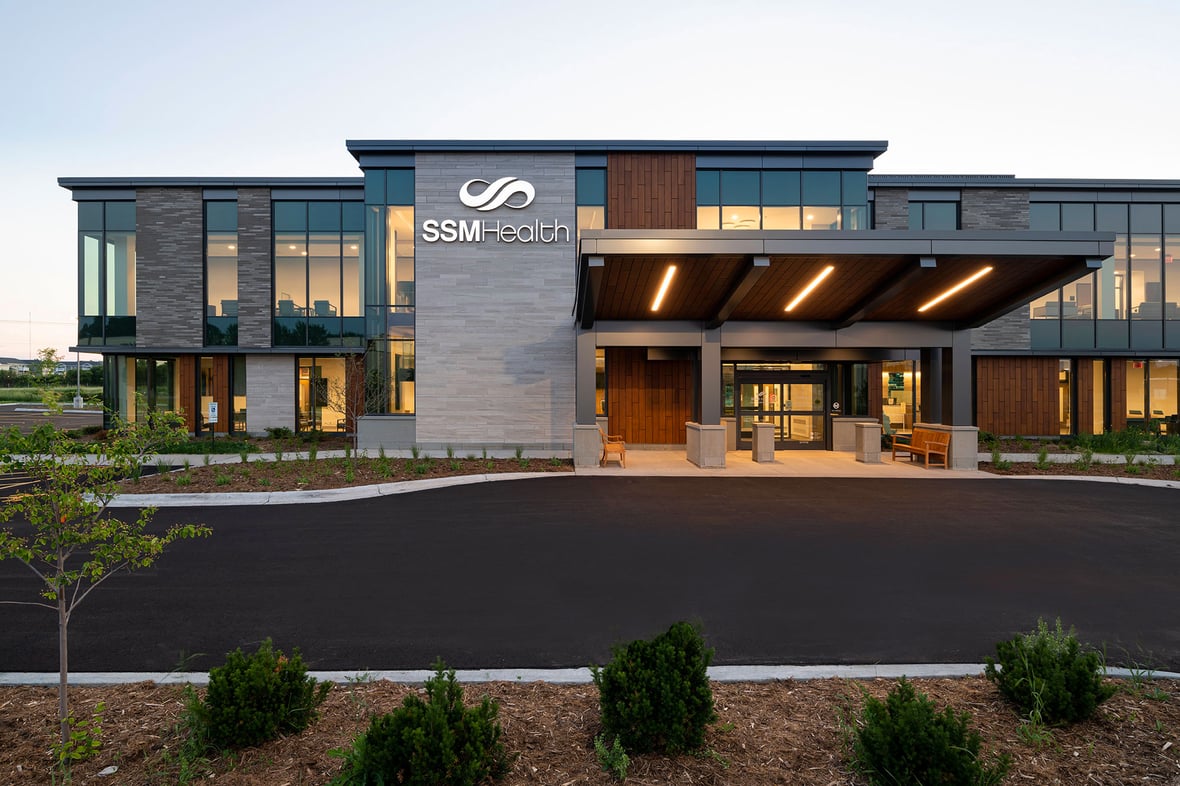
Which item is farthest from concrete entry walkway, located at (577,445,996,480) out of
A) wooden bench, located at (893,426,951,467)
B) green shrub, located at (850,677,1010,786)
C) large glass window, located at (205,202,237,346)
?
large glass window, located at (205,202,237,346)

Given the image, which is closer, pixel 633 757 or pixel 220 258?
pixel 633 757

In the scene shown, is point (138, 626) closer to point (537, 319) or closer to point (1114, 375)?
point (537, 319)

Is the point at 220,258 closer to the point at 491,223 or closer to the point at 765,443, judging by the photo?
the point at 491,223

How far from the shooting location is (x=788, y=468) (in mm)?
15289

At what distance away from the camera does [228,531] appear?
342 inches

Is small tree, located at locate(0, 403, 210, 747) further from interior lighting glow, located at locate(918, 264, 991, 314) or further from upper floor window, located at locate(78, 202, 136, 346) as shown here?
upper floor window, located at locate(78, 202, 136, 346)

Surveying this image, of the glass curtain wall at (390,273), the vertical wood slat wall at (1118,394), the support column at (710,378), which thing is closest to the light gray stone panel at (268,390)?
the glass curtain wall at (390,273)

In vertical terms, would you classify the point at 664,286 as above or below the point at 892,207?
below

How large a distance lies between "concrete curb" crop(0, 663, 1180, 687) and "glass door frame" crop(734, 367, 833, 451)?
52.3 feet

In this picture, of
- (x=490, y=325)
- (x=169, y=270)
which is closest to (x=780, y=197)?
(x=490, y=325)

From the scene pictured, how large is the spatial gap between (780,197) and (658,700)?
62.5ft

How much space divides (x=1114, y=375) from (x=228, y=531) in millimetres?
30300

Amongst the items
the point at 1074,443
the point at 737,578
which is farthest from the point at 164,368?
the point at 1074,443

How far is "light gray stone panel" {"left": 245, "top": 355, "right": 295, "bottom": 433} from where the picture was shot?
2194 centimetres
